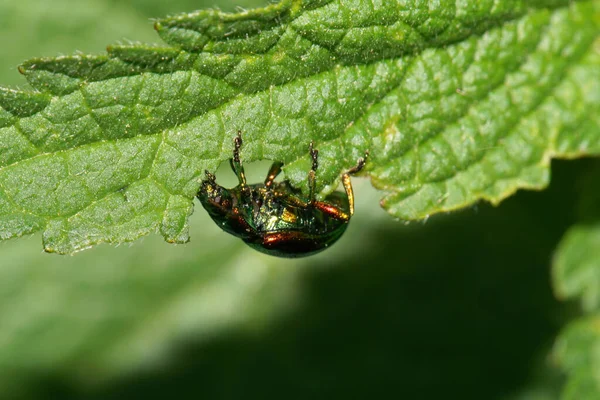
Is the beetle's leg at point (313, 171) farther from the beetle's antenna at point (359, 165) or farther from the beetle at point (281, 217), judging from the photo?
the beetle at point (281, 217)

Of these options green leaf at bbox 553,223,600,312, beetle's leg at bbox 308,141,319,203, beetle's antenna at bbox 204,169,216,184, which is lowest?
green leaf at bbox 553,223,600,312

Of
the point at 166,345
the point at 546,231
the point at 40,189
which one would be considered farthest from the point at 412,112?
the point at 166,345

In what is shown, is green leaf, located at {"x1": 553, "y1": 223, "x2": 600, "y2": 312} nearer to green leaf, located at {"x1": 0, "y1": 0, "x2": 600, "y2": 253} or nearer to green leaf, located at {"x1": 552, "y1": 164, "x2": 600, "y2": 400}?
green leaf, located at {"x1": 552, "y1": 164, "x2": 600, "y2": 400}

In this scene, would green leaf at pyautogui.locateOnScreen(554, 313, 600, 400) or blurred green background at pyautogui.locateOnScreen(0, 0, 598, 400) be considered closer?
green leaf at pyautogui.locateOnScreen(554, 313, 600, 400)

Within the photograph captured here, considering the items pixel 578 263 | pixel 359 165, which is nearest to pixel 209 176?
pixel 359 165

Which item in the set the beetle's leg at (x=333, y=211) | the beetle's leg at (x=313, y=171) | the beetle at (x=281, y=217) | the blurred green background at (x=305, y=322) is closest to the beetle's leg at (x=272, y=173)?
the beetle at (x=281, y=217)

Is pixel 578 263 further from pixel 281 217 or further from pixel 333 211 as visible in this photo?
pixel 281 217

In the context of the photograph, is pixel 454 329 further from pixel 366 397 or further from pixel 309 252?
pixel 309 252

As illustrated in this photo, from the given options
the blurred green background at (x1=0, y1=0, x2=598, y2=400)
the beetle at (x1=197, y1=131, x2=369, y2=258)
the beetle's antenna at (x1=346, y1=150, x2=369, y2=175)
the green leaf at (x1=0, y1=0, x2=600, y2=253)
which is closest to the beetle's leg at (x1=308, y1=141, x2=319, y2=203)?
the green leaf at (x1=0, y1=0, x2=600, y2=253)
